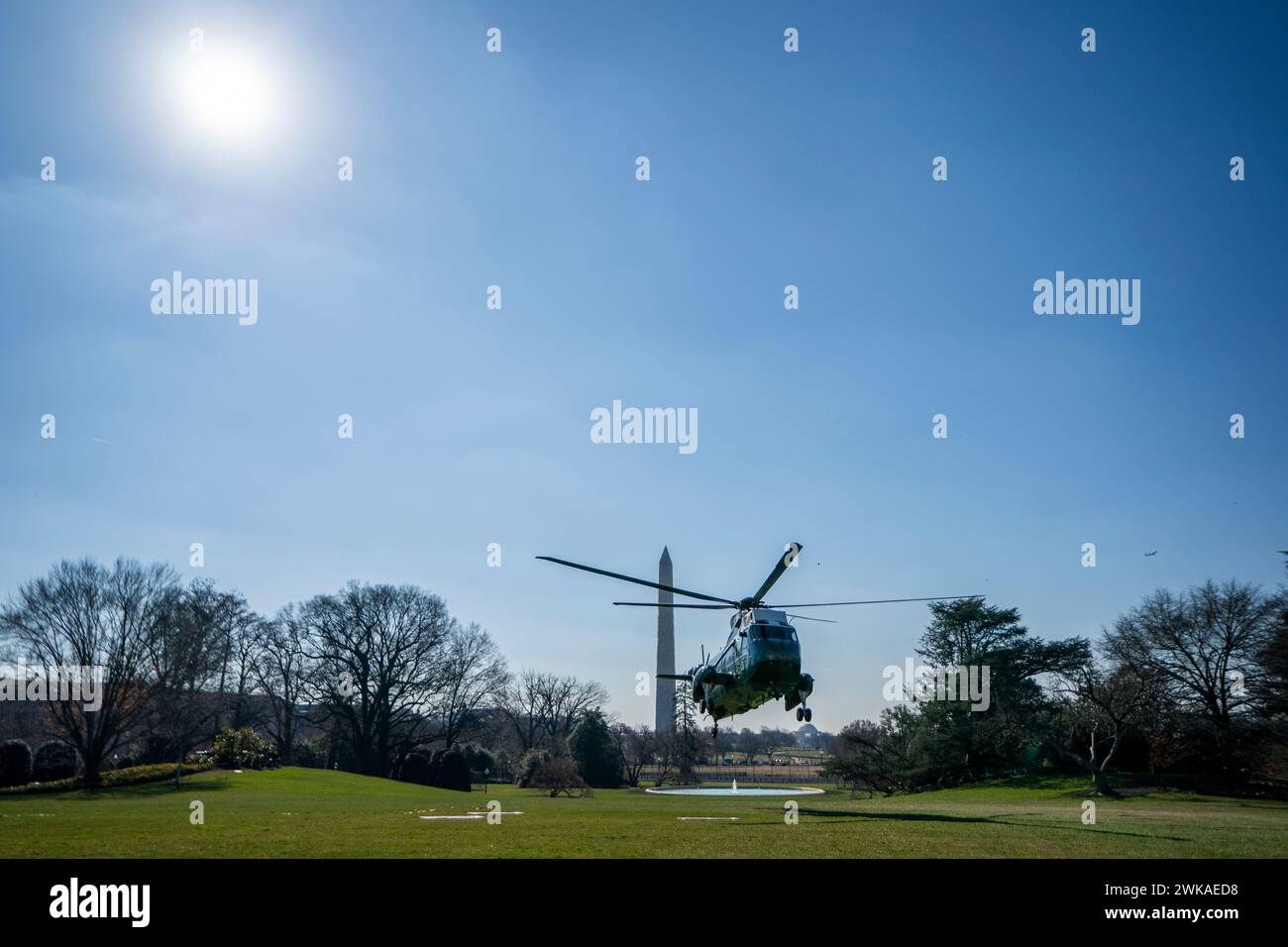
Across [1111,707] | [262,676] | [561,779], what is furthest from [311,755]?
[1111,707]

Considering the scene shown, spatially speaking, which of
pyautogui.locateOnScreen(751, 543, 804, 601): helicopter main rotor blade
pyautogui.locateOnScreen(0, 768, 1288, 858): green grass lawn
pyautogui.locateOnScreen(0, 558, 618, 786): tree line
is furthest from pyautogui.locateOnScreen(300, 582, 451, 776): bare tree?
pyautogui.locateOnScreen(751, 543, 804, 601): helicopter main rotor blade

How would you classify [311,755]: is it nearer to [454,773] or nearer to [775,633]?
[454,773]

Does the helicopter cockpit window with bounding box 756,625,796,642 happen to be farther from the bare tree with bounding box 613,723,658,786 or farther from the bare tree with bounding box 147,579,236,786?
the bare tree with bounding box 613,723,658,786

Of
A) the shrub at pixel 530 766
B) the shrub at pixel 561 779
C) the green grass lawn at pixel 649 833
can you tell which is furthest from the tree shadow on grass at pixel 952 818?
the shrub at pixel 530 766

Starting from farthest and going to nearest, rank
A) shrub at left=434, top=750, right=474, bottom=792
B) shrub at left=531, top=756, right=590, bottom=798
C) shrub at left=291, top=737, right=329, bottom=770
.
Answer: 1. shrub at left=291, top=737, right=329, bottom=770
2. shrub at left=434, top=750, right=474, bottom=792
3. shrub at left=531, top=756, right=590, bottom=798
